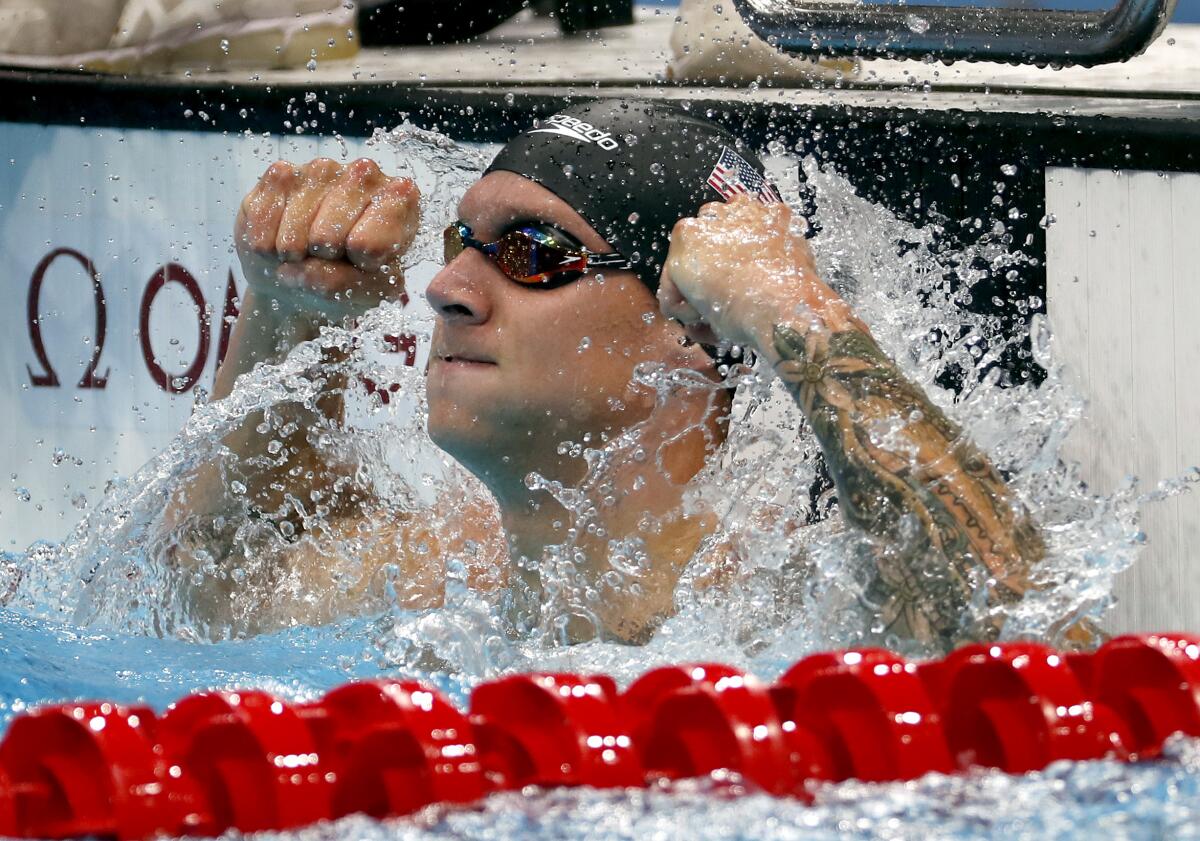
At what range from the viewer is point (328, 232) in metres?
2.26

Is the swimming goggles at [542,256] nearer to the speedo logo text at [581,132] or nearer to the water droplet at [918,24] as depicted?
the speedo logo text at [581,132]

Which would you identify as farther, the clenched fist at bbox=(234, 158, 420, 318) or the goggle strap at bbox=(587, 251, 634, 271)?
the clenched fist at bbox=(234, 158, 420, 318)

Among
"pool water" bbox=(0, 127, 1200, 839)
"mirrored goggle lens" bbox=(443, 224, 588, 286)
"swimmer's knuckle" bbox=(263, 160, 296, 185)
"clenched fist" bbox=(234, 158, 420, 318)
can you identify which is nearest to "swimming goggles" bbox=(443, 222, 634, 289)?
"mirrored goggle lens" bbox=(443, 224, 588, 286)

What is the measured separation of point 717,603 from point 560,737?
74cm

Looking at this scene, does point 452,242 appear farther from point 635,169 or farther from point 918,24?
point 918,24

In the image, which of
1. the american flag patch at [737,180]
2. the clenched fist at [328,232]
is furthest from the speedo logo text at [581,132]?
the clenched fist at [328,232]

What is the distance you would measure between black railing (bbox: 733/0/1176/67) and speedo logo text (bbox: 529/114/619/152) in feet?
2.31

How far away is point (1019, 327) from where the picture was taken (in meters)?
2.74

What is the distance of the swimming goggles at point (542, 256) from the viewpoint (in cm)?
205

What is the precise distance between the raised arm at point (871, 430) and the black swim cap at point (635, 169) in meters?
0.26

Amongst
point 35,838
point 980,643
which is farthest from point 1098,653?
point 35,838

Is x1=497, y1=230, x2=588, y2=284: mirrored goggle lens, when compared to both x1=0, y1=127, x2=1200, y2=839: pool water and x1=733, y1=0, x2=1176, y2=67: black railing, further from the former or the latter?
x1=733, y1=0, x2=1176, y2=67: black railing

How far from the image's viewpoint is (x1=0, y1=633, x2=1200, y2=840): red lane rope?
119 cm

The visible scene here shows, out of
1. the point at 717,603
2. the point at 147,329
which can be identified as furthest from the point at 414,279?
the point at 717,603
